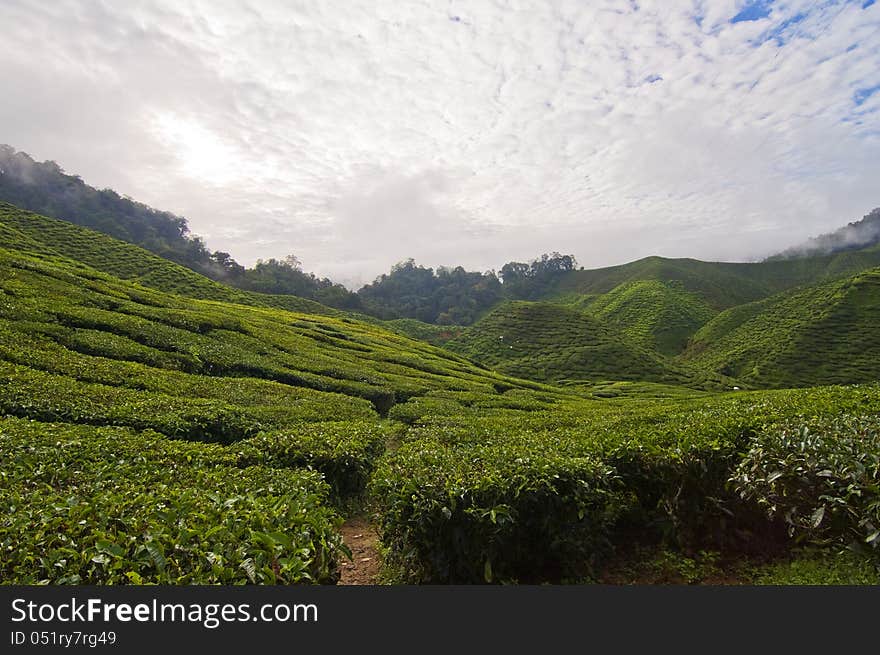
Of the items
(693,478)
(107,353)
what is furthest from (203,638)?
(107,353)

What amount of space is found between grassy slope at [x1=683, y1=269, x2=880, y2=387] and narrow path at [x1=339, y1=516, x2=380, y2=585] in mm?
65791

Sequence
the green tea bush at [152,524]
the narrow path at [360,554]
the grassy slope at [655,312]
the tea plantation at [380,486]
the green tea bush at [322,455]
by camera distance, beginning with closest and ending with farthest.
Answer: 1. the green tea bush at [152,524]
2. the tea plantation at [380,486]
3. the narrow path at [360,554]
4. the green tea bush at [322,455]
5. the grassy slope at [655,312]

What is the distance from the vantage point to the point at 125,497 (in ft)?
16.6

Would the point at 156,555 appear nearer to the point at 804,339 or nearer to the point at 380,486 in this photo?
the point at 380,486

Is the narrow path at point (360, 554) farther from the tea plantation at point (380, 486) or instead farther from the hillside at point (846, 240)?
the hillside at point (846, 240)

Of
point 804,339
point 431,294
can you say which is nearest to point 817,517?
point 804,339

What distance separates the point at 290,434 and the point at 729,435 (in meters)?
8.26

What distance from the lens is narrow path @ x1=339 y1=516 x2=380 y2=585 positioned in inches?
276

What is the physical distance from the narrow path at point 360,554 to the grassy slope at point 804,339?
6579 centimetres

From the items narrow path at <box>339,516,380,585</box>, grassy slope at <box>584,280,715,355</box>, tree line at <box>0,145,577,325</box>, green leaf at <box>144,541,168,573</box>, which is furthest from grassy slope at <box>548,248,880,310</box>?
green leaf at <box>144,541,168,573</box>

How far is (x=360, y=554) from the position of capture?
7949 mm

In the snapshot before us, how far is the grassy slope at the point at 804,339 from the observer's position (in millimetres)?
58344

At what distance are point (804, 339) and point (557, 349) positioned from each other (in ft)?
113

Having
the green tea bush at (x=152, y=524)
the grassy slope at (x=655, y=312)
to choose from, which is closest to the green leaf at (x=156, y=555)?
the green tea bush at (x=152, y=524)
